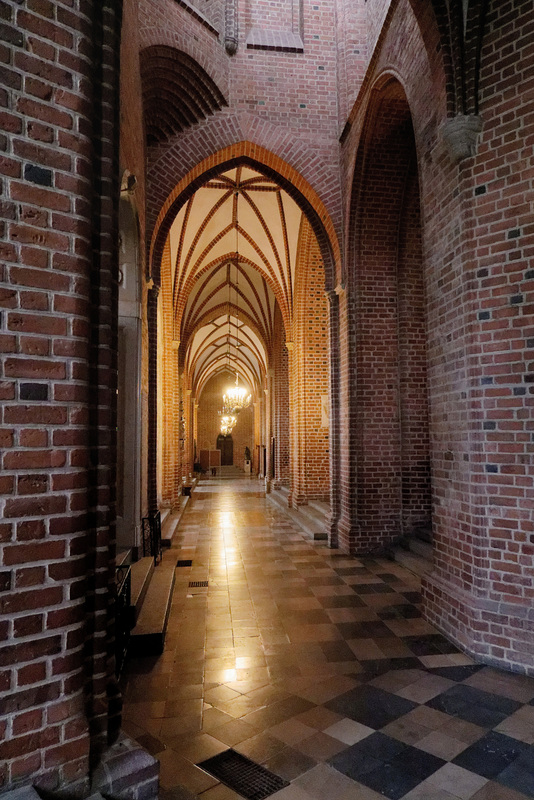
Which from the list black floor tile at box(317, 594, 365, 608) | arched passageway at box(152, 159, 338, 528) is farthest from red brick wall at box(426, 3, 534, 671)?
arched passageway at box(152, 159, 338, 528)

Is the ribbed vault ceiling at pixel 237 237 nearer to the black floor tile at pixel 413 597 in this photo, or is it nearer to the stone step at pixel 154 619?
the stone step at pixel 154 619

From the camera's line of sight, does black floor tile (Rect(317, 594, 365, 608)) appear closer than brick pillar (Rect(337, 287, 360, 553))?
Yes

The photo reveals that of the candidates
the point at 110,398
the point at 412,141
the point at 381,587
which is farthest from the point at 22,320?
the point at 412,141

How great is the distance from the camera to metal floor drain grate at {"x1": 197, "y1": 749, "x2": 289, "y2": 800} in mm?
2330

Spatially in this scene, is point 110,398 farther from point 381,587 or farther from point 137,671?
point 381,587

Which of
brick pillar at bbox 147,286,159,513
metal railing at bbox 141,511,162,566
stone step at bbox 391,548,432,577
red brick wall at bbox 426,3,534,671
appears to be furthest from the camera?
brick pillar at bbox 147,286,159,513

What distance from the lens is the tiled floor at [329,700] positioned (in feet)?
7.98

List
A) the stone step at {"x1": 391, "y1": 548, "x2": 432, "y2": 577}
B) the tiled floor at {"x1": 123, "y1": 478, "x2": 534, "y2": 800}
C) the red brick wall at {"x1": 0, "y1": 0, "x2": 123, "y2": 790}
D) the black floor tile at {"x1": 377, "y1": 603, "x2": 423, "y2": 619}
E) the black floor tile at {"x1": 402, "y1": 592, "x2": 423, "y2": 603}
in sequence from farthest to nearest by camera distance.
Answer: the stone step at {"x1": 391, "y1": 548, "x2": 432, "y2": 577} → the black floor tile at {"x1": 402, "y1": 592, "x2": 423, "y2": 603} → the black floor tile at {"x1": 377, "y1": 603, "x2": 423, "y2": 619} → the tiled floor at {"x1": 123, "y1": 478, "x2": 534, "y2": 800} → the red brick wall at {"x1": 0, "y1": 0, "x2": 123, "y2": 790}

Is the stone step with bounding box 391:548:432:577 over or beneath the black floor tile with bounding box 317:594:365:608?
over

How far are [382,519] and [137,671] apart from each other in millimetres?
4583

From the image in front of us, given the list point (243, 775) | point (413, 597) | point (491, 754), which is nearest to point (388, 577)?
point (413, 597)

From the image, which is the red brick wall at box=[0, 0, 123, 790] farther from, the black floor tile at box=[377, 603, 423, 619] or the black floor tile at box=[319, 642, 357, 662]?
the black floor tile at box=[377, 603, 423, 619]

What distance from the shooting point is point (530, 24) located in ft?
12.2

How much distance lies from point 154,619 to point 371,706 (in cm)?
203
